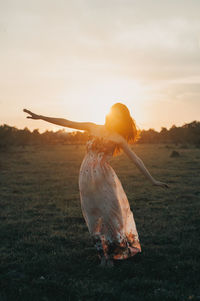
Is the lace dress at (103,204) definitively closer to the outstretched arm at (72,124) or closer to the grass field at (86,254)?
Result: the outstretched arm at (72,124)

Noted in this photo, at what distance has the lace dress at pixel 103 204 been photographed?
5270 mm

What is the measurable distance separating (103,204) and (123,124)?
1.38m

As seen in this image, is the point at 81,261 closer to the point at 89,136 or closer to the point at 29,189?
the point at 89,136

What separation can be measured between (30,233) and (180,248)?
10.9 ft

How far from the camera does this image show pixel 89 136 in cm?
545

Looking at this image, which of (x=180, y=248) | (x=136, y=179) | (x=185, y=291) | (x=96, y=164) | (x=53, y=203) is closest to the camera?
(x=185, y=291)

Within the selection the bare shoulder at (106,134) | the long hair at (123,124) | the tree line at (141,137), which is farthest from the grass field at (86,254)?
the tree line at (141,137)

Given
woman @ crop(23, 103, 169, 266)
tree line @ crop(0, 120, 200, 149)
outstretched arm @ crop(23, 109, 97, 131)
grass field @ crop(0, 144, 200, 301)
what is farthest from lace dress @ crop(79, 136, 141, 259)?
tree line @ crop(0, 120, 200, 149)

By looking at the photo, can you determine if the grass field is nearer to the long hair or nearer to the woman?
the woman

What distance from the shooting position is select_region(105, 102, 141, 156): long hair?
5125 mm

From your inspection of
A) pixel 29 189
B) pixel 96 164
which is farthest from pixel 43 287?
pixel 29 189

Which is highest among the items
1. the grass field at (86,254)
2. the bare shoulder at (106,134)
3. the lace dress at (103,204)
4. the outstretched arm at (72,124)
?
the outstretched arm at (72,124)

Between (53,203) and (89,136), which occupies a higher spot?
(89,136)

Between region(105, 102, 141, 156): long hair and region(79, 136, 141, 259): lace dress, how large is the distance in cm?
24
